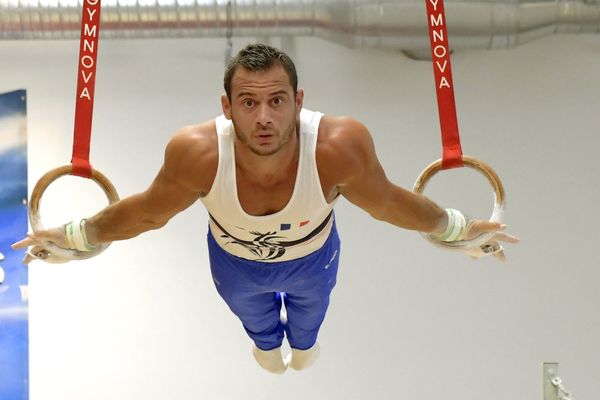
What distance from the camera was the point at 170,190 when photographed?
2.38 m

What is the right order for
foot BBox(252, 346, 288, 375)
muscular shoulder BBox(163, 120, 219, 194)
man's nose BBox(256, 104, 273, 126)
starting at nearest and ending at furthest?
man's nose BBox(256, 104, 273, 126) < muscular shoulder BBox(163, 120, 219, 194) < foot BBox(252, 346, 288, 375)

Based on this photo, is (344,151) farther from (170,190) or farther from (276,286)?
(276,286)

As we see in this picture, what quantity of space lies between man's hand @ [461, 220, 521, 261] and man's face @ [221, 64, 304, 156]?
0.76 meters

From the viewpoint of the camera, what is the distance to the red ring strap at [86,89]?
2545mm

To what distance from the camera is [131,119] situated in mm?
4617

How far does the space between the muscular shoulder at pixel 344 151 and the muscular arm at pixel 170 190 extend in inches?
11.8

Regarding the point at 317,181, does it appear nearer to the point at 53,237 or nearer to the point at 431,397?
the point at 53,237

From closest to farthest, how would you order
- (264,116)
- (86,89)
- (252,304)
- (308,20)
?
(264,116) → (86,89) → (252,304) → (308,20)

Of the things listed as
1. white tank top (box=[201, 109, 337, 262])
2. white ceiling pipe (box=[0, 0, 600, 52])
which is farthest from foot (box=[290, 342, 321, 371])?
white ceiling pipe (box=[0, 0, 600, 52])

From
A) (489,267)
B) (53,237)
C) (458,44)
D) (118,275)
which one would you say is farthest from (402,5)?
(53,237)

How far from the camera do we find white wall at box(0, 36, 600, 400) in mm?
4586

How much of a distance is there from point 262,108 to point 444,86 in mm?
670

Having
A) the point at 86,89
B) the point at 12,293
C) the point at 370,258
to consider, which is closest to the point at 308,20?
the point at 370,258

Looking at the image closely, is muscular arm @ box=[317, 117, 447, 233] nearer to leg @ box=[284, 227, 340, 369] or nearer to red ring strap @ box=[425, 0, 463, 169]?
red ring strap @ box=[425, 0, 463, 169]
